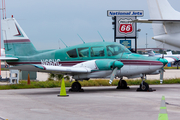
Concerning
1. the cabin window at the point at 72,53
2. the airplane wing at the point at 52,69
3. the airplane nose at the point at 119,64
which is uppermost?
the cabin window at the point at 72,53

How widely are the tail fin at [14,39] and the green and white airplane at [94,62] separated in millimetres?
566

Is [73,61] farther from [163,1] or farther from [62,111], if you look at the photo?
[163,1]

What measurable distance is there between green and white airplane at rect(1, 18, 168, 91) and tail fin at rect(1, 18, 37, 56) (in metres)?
0.57

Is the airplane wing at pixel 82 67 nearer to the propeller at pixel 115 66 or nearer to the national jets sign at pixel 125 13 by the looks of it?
the propeller at pixel 115 66

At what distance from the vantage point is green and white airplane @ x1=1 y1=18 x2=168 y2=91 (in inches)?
522

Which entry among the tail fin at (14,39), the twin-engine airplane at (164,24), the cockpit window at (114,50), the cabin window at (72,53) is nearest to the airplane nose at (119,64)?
the cockpit window at (114,50)

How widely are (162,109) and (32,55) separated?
11.9 metres

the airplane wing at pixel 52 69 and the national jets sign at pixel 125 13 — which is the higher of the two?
the national jets sign at pixel 125 13

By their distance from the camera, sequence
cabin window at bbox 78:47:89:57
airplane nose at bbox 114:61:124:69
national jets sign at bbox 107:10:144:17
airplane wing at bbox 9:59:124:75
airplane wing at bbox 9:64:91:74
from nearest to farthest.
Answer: airplane wing at bbox 9:64:91:74 < airplane wing at bbox 9:59:124:75 < airplane nose at bbox 114:61:124:69 < cabin window at bbox 78:47:89:57 < national jets sign at bbox 107:10:144:17

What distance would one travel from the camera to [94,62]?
13.8m

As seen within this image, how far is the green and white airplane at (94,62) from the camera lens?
43.5 feet

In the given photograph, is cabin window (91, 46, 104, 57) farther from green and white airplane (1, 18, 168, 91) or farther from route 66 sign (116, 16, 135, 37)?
route 66 sign (116, 16, 135, 37)

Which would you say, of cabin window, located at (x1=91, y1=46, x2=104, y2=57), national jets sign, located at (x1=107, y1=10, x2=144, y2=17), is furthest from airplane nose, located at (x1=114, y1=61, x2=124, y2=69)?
national jets sign, located at (x1=107, y1=10, x2=144, y2=17)

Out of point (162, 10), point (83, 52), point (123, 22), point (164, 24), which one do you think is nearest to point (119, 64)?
point (83, 52)
